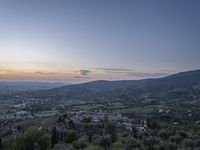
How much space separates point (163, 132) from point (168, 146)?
18.5m

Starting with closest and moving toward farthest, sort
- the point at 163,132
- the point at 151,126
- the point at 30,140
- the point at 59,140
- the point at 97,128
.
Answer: the point at 30,140
the point at 59,140
the point at 163,132
the point at 97,128
the point at 151,126

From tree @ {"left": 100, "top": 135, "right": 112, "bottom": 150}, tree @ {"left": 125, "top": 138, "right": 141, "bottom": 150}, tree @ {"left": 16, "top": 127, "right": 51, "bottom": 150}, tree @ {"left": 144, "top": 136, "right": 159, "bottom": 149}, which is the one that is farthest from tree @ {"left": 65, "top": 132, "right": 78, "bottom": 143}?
tree @ {"left": 144, "top": 136, "right": 159, "bottom": 149}

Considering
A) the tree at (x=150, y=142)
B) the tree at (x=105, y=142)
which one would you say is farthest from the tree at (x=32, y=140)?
the tree at (x=150, y=142)

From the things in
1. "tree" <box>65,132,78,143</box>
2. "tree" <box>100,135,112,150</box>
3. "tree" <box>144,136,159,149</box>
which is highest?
"tree" <box>144,136,159,149</box>

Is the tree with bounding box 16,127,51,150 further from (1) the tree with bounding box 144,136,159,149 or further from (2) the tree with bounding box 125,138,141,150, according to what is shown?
(1) the tree with bounding box 144,136,159,149

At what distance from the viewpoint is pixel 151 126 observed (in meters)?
84.1

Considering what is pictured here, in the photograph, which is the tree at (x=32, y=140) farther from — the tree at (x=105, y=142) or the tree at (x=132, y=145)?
the tree at (x=132, y=145)

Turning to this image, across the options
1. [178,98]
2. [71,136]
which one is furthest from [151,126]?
[178,98]

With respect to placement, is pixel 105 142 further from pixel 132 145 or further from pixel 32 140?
pixel 32 140

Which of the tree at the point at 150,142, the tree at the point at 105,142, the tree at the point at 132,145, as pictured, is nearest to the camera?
the tree at the point at 132,145

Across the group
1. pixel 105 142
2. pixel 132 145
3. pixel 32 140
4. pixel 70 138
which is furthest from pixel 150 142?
pixel 32 140

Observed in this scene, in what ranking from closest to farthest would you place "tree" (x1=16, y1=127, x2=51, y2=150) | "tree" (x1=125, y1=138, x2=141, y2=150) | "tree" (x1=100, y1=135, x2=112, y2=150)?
1. "tree" (x1=125, y1=138, x2=141, y2=150)
2. "tree" (x1=16, y1=127, x2=51, y2=150)
3. "tree" (x1=100, y1=135, x2=112, y2=150)

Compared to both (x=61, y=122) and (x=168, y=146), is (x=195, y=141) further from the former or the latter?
(x=61, y=122)

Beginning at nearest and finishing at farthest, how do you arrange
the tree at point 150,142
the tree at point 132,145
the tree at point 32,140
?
the tree at point 132,145
the tree at point 150,142
the tree at point 32,140
